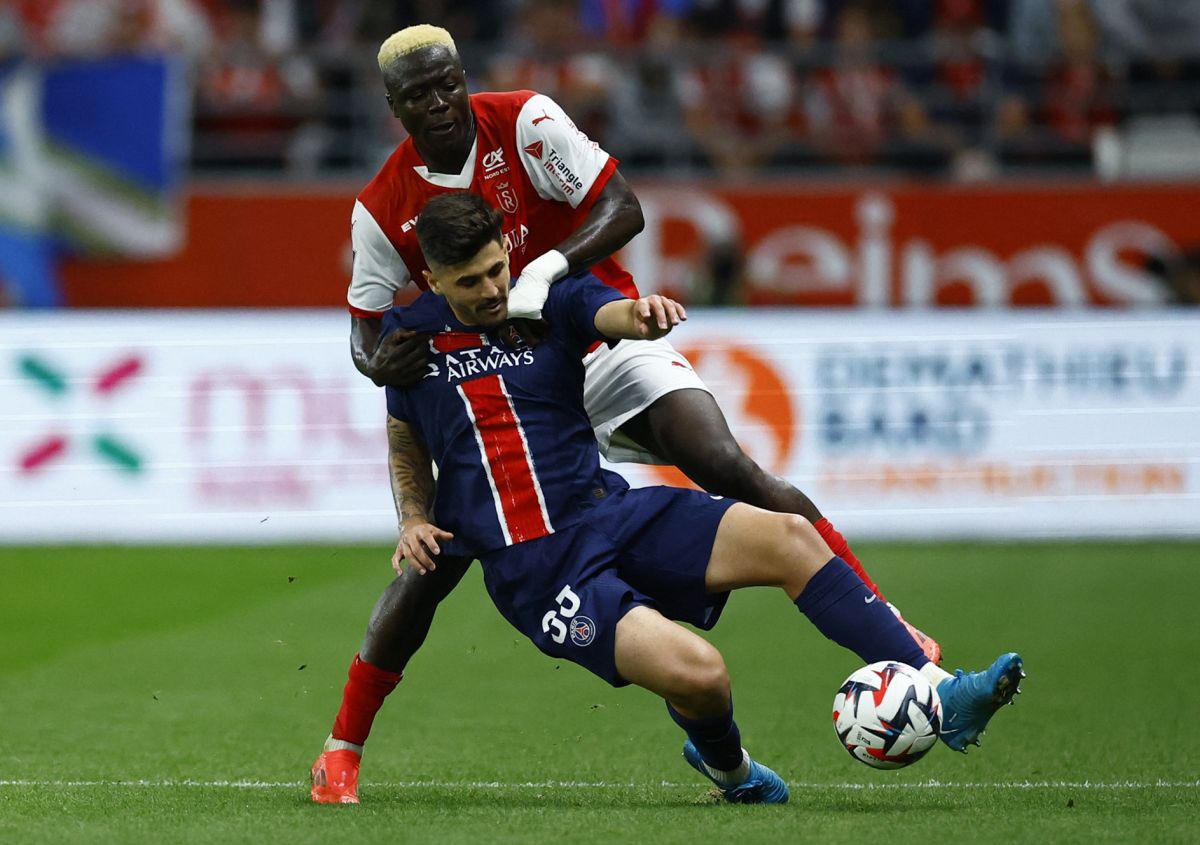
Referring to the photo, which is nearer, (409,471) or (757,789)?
(757,789)

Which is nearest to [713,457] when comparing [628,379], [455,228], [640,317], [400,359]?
[628,379]

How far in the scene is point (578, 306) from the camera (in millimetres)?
5535

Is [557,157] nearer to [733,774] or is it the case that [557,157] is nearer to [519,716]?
[733,774]

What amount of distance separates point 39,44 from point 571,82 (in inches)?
174

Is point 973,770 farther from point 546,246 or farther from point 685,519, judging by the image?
point 546,246

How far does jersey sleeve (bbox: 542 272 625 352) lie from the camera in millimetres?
5508

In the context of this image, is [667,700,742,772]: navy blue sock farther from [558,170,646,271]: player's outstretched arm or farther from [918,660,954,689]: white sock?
[558,170,646,271]: player's outstretched arm

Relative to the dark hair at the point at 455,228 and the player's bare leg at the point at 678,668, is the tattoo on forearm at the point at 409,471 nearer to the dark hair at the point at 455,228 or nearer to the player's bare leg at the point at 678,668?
the dark hair at the point at 455,228

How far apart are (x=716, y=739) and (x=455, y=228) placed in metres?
1.57

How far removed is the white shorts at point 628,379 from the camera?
6.31 m

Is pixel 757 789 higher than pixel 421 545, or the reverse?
pixel 421 545

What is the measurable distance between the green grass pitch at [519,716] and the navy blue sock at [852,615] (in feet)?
1.47

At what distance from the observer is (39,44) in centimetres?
1580

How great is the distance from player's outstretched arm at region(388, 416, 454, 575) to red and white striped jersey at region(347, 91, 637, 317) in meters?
0.67
